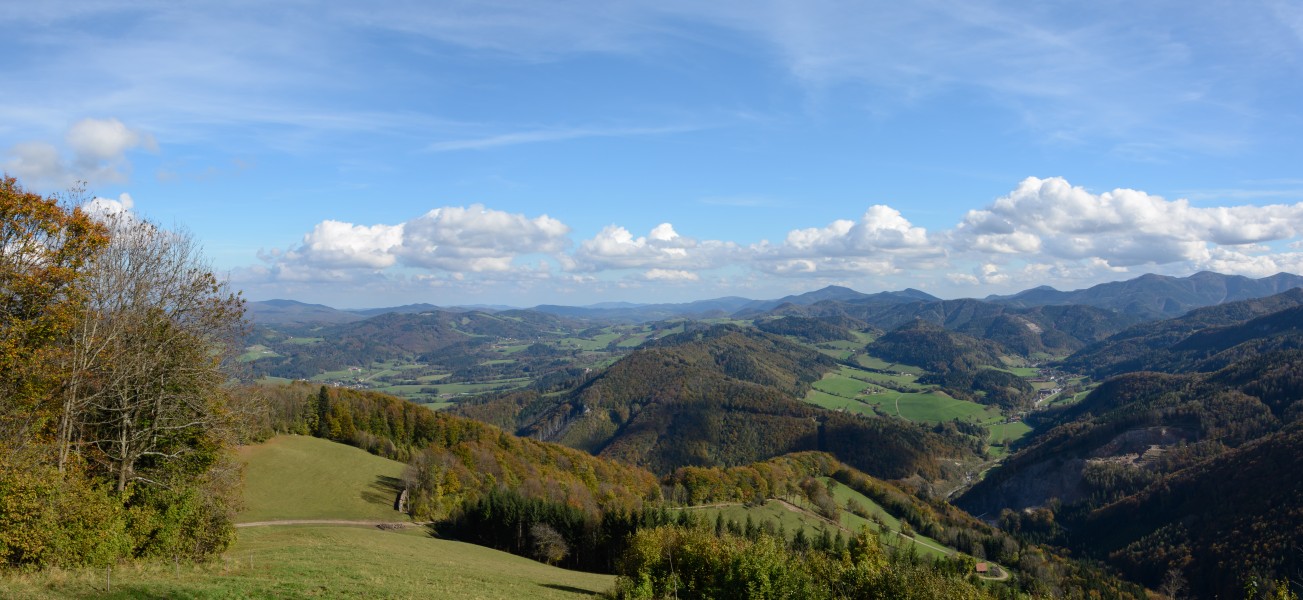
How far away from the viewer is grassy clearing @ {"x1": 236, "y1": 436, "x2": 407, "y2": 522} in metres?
66.2

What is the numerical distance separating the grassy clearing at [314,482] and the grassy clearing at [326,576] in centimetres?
1196

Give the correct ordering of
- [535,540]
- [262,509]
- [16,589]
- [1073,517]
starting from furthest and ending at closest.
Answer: [1073,517]
[535,540]
[262,509]
[16,589]

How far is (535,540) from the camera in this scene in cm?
6900

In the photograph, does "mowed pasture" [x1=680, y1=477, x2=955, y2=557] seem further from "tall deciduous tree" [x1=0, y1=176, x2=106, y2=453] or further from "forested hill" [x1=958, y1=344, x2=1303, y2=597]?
"tall deciduous tree" [x1=0, y1=176, x2=106, y2=453]

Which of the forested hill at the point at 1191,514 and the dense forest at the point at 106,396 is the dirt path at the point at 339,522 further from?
the forested hill at the point at 1191,514

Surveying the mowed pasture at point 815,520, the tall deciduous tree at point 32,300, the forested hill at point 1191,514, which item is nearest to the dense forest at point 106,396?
the tall deciduous tree at point 32,300

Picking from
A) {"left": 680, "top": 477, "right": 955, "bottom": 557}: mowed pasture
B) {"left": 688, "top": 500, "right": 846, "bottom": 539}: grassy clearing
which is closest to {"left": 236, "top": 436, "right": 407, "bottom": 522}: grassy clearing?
{"left": 680, "top": 477, "right": 955, "bottom": 557}: mowed pasture

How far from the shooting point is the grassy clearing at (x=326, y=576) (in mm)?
21156

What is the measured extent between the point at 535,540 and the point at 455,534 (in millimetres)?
11088

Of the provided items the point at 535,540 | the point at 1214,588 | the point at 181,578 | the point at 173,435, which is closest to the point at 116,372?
the point at 173,435

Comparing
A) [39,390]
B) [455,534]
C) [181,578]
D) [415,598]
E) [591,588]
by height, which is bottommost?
[455,534]

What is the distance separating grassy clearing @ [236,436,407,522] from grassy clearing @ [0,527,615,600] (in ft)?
39.2

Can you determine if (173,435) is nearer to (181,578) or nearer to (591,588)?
(181,578)

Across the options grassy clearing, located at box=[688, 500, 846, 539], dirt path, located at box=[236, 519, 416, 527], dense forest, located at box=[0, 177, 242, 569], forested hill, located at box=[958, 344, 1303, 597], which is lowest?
forested hill, located at box=[958, 344, 1303, 597]
